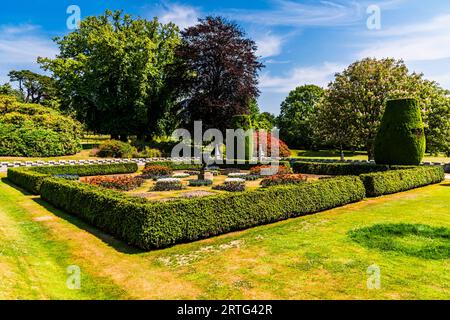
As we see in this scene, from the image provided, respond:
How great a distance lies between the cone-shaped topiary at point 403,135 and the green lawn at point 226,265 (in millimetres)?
11343

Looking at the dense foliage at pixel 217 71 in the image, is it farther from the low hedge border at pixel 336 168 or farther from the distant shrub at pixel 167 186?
the distant shrub at pixel 167 186

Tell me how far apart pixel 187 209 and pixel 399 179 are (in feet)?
41.9

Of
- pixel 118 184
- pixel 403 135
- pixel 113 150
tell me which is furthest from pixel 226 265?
pixel 113 150

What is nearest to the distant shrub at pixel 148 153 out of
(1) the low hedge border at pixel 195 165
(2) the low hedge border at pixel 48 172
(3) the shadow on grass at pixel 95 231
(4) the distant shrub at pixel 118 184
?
(1) the low hedge border at pixel 195 165

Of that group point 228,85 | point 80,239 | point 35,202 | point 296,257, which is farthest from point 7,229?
point 228,85

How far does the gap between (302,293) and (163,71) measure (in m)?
41.0

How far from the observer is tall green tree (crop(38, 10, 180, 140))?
40188 millimetres

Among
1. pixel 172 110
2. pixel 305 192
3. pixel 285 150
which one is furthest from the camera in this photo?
pixel 172 110

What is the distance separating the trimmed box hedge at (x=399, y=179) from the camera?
15.4m

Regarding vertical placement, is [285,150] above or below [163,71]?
below

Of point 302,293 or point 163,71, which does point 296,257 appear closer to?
point 302,293

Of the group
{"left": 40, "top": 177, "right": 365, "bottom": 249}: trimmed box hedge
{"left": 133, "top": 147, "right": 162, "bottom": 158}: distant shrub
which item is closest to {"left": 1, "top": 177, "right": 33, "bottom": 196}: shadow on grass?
{"left": 40, "top": 177, "right": 365, "bottom": 249}: trimmed box hedge

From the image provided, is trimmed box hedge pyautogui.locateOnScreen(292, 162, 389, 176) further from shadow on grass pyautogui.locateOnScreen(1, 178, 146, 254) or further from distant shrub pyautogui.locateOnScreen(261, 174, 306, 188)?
shadow on grass pyautogui.locateOnScreen(1, 178, 146, 254)
